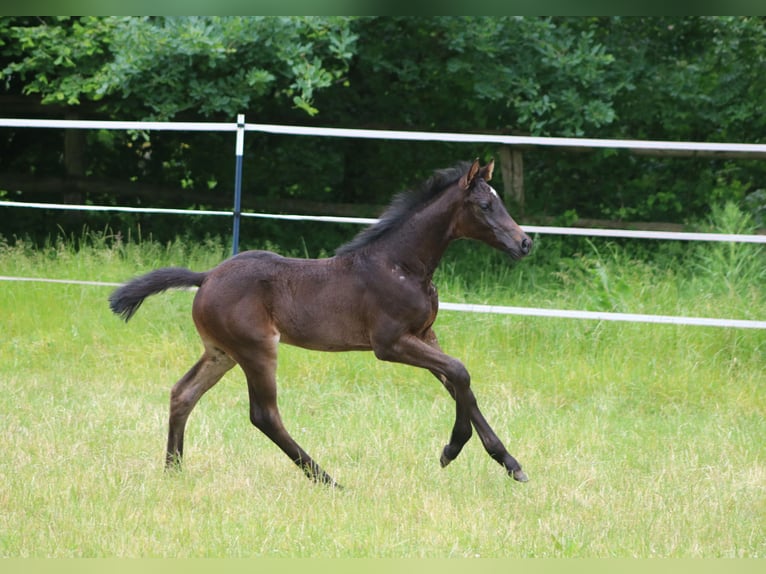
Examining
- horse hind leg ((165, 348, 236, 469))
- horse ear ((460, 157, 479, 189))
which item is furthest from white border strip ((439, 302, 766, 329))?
horse hind leg ((165, 348, 236, 469))

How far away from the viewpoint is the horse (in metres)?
5.34

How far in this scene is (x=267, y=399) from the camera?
17.7ft

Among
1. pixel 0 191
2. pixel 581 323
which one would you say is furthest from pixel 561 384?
pixel 0 191

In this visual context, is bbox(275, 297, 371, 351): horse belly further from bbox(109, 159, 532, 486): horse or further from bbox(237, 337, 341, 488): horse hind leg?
bbox(237, 337, 341, 488): horse hind leg

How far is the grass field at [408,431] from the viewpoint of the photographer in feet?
→ 14.9

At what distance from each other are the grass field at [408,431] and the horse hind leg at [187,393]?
13 centimetres

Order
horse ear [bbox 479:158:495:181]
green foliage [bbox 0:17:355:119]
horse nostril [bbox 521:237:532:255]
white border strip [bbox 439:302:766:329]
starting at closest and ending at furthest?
horse nostril [bbox 521:237:532:255] < horse ear [bbox 479:158:495:181] < white border strip [bbox 439:302:766:329] < green foliage [bbox 0:17:355:119]

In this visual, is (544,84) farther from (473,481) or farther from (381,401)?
(473,481)

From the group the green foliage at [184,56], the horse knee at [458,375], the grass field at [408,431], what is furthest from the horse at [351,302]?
the green foliage at [184,56]

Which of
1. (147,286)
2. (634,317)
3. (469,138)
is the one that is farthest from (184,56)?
(634,317)

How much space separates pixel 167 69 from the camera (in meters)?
9.92

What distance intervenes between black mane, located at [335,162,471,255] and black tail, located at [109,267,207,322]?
2.64ft

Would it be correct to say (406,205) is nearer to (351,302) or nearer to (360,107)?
(351,302)

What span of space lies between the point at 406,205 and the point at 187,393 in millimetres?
1551
